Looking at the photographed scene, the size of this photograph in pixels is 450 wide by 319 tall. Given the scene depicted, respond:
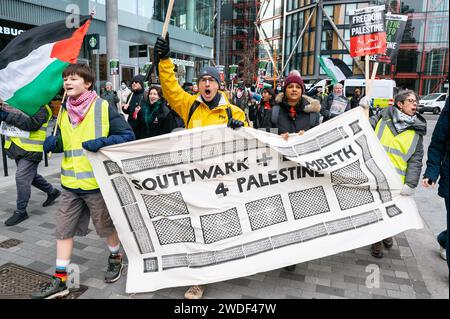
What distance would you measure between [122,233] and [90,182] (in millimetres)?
536

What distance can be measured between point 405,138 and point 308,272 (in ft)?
5.88

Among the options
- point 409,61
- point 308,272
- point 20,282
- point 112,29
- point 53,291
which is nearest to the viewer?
point 53,291

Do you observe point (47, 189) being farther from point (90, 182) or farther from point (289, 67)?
point (289, 67)

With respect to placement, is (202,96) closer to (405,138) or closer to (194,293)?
(194,293)

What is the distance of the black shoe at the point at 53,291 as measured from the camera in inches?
120

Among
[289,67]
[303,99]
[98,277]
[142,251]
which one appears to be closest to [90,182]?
[142,251]

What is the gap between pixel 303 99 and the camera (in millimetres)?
3967

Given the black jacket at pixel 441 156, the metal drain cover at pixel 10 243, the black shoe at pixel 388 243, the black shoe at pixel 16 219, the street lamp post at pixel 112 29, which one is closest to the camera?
the black jacket at pixel 441 156

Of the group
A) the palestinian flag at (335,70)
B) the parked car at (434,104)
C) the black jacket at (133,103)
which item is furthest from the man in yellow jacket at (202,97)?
the parked car at (434,104)

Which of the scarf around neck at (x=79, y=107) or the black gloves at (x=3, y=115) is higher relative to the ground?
the scarf around neck at (x=79, y=107)

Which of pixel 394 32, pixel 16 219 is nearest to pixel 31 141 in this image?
pixel 16 219

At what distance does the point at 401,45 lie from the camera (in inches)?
1658

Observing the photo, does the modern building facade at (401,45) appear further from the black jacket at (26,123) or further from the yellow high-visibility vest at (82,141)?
the yellow high-visibility vest at (82,141)
